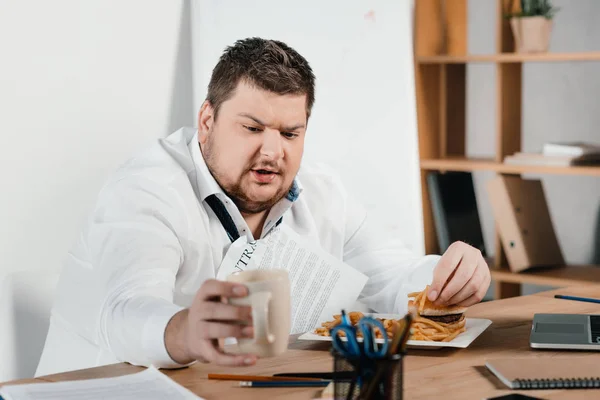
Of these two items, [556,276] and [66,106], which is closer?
[66,106]

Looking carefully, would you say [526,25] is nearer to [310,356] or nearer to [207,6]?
[207,6]

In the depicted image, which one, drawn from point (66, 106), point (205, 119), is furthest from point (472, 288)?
point (66, 106)

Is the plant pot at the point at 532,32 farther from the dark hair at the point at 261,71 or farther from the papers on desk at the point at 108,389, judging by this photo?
the papers on desk at the point at 108,389

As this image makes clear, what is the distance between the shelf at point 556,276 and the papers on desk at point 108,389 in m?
2.21

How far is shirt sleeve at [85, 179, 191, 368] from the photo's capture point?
4.10 ft

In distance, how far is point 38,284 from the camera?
1.76m

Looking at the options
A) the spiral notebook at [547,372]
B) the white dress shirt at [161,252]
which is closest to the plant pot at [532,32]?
the white dress shirt at [161,252]

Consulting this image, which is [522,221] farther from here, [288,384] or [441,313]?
[288,384]

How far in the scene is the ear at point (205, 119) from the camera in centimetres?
187

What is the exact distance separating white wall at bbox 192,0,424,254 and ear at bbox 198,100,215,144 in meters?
1.20

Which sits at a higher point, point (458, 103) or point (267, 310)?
point (458, 103)

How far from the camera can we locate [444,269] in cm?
149

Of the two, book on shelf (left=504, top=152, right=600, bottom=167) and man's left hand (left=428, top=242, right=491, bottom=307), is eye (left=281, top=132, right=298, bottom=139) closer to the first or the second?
man's left hand (left=428, top=242, right=491, bottom=307)

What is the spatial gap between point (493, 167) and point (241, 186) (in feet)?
5.46
